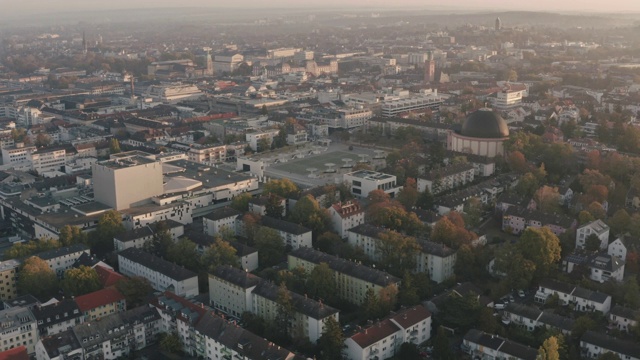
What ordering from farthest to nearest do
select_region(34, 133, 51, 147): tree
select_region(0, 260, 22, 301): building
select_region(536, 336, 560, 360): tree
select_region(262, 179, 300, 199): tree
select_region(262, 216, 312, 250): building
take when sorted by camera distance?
select_region(34, 133, 51, 147): tree, select_region(262, 179, 300, 199): tree, select_region(262, 216, 312, 250): building, select_region(0, 260, 22, 301): building, select_region(536, 336, 560, 360): tree

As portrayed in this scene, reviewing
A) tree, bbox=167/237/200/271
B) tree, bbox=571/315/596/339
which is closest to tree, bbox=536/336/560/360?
tree, bbox=571/315/596/339

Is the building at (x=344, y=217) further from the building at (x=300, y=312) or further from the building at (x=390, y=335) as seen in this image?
the building at (x=390, y=335)

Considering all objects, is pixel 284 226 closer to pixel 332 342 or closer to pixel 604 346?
pixel 332 342

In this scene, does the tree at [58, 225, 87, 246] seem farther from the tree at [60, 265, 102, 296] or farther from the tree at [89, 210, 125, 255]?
the tree at [60, 265, 102, 296]

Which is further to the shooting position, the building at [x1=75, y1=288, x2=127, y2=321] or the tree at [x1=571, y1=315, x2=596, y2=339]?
the building at [x1=75, y1=288, x2=127, y2=321]

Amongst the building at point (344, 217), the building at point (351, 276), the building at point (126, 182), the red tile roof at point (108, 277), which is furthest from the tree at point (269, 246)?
the building at point (126, 182)

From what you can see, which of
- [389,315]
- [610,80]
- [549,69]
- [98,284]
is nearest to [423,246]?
[389,315]

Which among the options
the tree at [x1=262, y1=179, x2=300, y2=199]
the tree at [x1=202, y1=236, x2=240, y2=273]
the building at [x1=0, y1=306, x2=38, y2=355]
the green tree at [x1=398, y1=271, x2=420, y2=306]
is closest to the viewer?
the building at [x1=0, y1=306, x2=38, y2=355]
